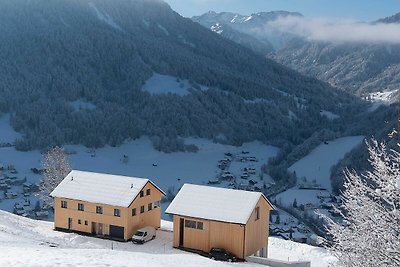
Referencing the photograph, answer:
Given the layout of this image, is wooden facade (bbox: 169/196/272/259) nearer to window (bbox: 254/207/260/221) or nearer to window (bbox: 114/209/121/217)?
window (bbox: 254/207/260/221)

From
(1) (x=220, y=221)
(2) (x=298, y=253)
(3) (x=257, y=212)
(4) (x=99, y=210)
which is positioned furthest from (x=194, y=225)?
(2) (x=298, y=253)

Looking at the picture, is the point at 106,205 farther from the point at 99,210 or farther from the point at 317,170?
the point at 317,170

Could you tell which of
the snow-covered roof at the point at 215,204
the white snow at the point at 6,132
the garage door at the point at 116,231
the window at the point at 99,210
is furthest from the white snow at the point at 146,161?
the snow-covered roof at the point at 215,204

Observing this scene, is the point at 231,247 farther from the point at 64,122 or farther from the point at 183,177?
the point at 64,122

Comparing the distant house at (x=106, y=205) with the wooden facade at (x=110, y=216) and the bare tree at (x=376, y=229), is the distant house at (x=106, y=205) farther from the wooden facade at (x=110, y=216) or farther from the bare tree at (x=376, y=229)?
the bare tree at (x=376, y=229)

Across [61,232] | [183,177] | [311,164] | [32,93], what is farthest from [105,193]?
[32,93]
